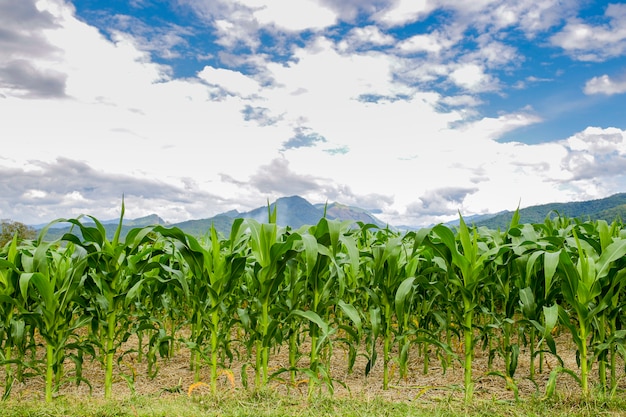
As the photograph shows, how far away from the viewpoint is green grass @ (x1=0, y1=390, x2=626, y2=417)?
287cm

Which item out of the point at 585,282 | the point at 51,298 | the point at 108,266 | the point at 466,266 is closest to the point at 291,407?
the point at 466,266

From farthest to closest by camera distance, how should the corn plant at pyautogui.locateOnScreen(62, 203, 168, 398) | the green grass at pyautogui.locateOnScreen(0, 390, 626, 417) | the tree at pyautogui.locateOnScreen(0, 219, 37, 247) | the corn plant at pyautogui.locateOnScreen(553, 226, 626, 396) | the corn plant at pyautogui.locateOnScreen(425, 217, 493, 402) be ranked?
the tree at pyautogui.locateOnScreen(0, 219, 37, 247) → the corn plant at pyautogui.locateOnScreen(62, 203, 168, 398) → the corn plant at pyautogui.locateOnScreen(425, 217, 493, 402) → the corn plant at pyautogui.locateOnScreen(553, 226, 626, 396) → the green grass at pyautogui.locateOnScreen(0, 390, 626, 417)

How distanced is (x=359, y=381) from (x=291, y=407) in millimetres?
1463

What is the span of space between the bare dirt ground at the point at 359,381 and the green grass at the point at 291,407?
16 centimetres

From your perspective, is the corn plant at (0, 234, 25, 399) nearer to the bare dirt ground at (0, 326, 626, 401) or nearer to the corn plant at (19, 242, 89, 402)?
the corn plant at (19, 242, 89, 402)

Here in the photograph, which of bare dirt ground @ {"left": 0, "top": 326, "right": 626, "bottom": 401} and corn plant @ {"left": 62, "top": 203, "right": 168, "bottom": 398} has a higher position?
corn plant @ {"left": 62, "top": 203, "right": 168, "bottom": 398}

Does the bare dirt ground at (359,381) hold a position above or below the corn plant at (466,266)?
below

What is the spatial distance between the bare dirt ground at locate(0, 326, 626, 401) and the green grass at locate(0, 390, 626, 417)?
16 cm

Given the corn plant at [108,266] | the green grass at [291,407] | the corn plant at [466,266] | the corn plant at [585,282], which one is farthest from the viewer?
the corn plant at [108,266]

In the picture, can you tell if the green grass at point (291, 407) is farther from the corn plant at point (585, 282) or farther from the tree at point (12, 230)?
the tree at point (12, 230)

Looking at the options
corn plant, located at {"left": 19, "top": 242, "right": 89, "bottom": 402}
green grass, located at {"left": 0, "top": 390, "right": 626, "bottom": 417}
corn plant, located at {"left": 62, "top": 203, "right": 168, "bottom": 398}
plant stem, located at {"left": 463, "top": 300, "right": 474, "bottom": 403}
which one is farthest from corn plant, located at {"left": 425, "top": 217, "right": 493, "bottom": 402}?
corn plant, located at {"left": 19, "top": 242, "right": 89, "bottom": 402}

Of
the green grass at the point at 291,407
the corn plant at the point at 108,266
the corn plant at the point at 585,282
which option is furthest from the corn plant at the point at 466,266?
the corn plant at the point at 108,266

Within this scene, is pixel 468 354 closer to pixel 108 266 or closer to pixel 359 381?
pixel 359 381

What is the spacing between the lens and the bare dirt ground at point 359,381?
3633 millimetres
